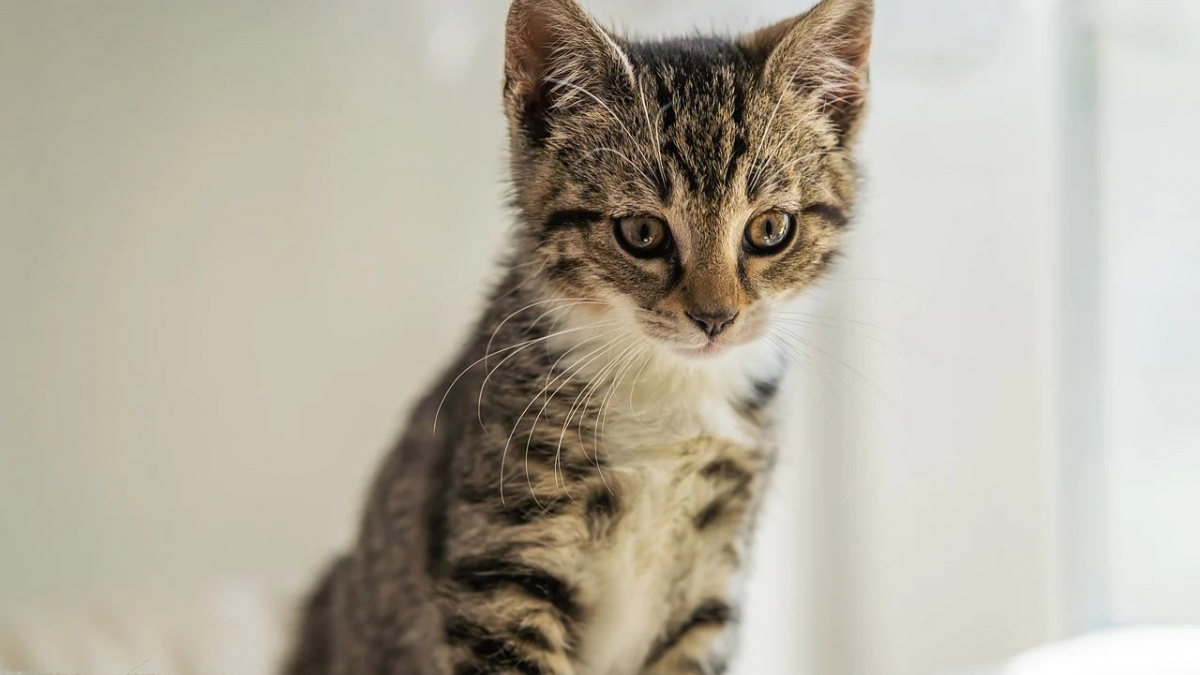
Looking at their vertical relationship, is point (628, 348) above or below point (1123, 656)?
above

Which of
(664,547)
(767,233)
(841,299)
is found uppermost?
(767,233)

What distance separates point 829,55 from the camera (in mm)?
1198

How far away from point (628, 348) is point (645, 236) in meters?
0.14

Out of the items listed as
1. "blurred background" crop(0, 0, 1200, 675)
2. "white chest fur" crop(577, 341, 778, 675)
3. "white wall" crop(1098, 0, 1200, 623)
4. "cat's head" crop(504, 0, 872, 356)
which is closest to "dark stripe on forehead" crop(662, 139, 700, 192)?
"cat's head" crop(504, 0, 872, 356)

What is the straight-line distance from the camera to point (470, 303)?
200cm

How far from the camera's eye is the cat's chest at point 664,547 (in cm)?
119

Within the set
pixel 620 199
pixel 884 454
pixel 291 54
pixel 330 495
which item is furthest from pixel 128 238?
pixel 884 454

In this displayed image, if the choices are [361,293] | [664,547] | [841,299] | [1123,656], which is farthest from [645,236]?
[361,293]

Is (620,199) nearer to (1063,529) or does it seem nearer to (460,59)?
(460,59)

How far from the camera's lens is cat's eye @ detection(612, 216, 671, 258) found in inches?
44.1

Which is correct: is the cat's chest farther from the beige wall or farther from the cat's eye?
the beige wall

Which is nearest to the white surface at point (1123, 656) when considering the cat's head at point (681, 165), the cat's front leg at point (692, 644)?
the cat's front leg at point (692, 644)

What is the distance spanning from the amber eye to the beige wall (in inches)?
24.9

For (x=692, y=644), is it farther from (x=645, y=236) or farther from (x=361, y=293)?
(x=361, y=293)
